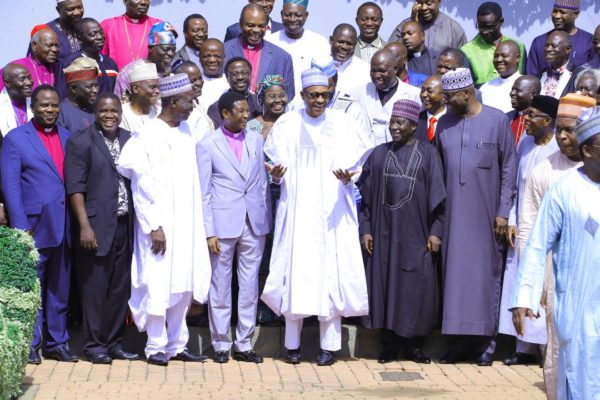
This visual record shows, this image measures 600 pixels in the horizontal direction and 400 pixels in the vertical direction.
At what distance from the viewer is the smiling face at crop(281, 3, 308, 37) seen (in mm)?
12711

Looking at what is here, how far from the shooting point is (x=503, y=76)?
12297 mm

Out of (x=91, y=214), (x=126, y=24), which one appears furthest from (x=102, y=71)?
(x=91, y=214)

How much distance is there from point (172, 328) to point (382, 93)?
9.89 ft

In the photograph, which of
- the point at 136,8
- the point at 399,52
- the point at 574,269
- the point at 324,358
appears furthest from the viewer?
the point at 136,8

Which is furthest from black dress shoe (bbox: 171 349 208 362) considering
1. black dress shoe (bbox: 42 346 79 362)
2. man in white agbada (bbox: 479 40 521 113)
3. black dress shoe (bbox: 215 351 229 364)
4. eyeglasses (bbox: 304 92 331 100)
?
man in white agbada (bbox: 479 40 521 113)

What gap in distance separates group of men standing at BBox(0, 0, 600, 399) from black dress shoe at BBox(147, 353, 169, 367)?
0.02 metres

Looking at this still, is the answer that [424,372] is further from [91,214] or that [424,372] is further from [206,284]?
[91,214]

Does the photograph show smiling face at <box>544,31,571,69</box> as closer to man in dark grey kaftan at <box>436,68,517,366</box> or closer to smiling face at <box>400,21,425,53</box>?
smiling face at <box>400,21,425,53</box>

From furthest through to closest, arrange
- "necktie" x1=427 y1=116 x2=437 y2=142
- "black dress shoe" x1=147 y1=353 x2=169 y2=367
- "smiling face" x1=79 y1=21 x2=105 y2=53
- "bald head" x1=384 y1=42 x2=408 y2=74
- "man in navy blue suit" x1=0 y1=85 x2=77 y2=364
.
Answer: "bald head" x1=384 y1=42 x2=408 y2=74 → "smiling face" x1=79 y1=21 x2=105 y2=53 → "necktie" x1=427 y1=116 x2=437 y2=142 → "black dress shoe" x1=147 y1=353 x2=169 y2=367 → "man in navy blue suit" x1=0 y1=85 x2=77 y2=364

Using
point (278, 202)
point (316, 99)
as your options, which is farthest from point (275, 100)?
point (278, 202)

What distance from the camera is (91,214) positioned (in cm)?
1015

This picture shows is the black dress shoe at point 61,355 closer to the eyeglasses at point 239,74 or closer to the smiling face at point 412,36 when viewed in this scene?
the eyeglasses at point 239,74

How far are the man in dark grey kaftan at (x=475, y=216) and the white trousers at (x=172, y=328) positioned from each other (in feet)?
7.22

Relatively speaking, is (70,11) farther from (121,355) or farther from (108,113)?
(121,355)
